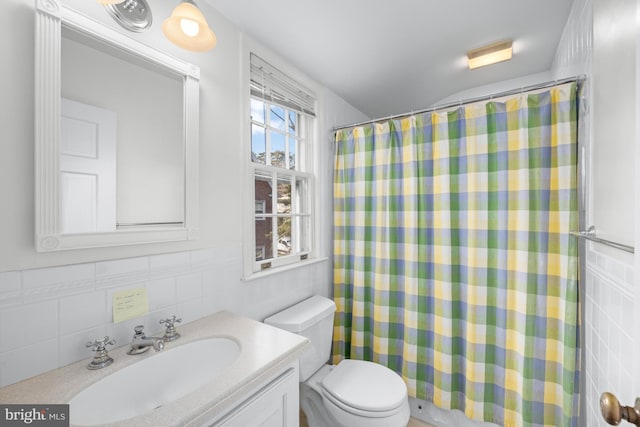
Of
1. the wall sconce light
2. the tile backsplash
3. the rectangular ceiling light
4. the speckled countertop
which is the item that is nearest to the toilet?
the speckled countertop

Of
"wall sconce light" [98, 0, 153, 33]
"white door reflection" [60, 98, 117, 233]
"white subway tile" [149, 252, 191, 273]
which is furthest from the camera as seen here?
"white subway tile" [149, 252, 191, 273]

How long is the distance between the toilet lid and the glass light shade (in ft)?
5.51

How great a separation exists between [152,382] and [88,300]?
356 millimetres

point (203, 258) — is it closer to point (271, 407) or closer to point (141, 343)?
point (141, 343)

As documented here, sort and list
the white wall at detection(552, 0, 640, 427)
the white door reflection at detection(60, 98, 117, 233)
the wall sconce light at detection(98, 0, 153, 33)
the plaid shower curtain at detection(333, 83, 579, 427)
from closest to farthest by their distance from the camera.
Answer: the white wall at detection(552, 0, 640, 427)
the white door reflection at detection(60, 98, 117, 233)
the wall sconce light at detection(98, 0, 153, 33)
the plaid shower curtain at detection(333, 83, 579, 427)

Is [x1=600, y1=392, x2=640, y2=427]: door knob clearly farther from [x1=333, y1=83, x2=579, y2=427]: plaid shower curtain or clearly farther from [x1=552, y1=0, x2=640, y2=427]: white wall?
[x1=333, y1=83, x2=579, y2=427]: plaid shower curtain

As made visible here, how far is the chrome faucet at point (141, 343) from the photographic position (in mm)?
937

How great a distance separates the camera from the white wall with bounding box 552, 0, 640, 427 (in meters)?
0.64

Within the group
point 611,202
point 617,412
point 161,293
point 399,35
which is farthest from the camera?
point 399,35

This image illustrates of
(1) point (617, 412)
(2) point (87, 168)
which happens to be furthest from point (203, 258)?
(1) point (617, 412)

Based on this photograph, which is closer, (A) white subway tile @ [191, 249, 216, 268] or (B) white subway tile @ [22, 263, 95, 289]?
(B) white subway tile @ [22, 263, 95, 289]

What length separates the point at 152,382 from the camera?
93cm

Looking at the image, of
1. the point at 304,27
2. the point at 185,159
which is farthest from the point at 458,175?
the point at 185,159

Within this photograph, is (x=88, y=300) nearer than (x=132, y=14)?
Yes
